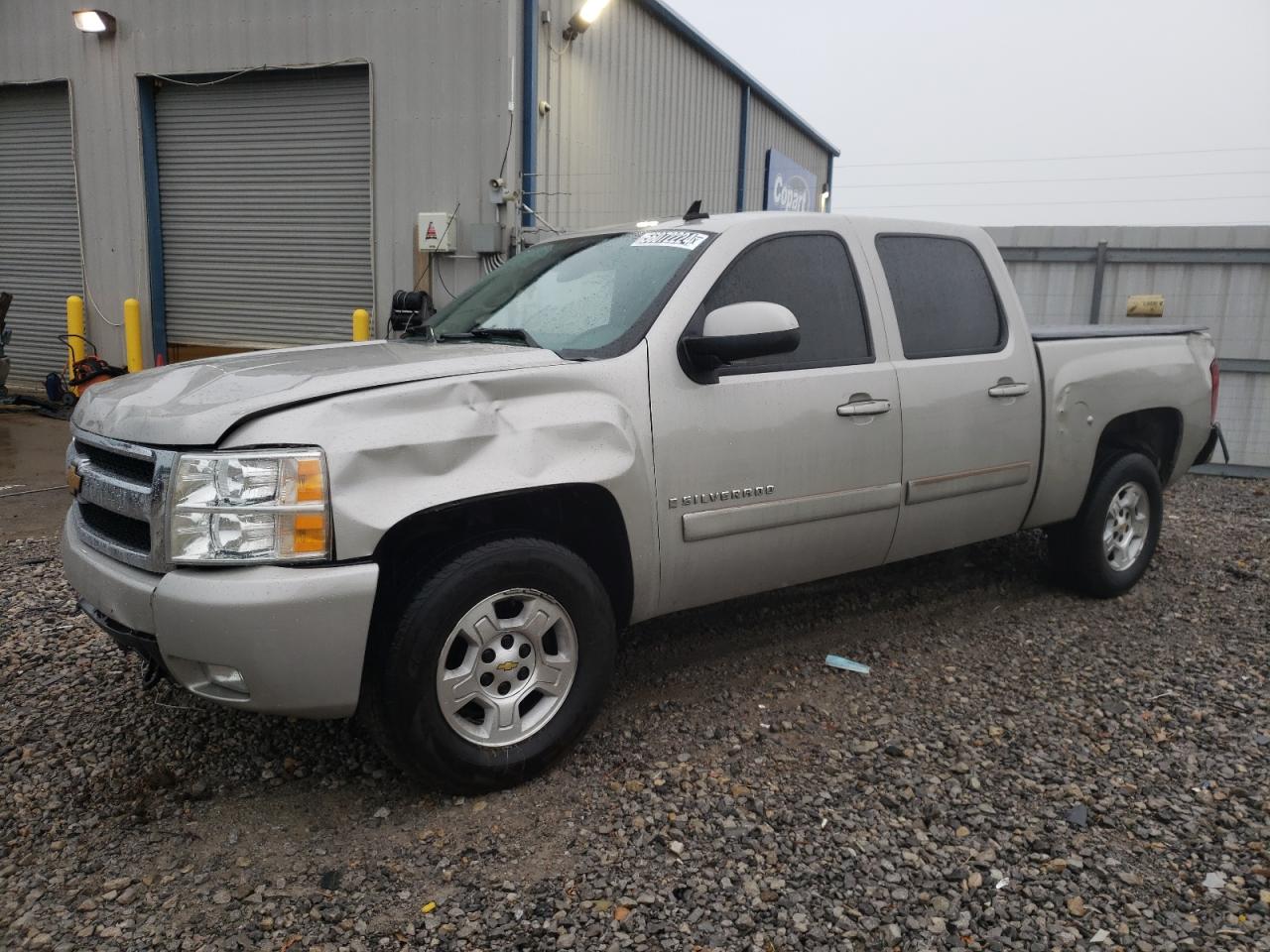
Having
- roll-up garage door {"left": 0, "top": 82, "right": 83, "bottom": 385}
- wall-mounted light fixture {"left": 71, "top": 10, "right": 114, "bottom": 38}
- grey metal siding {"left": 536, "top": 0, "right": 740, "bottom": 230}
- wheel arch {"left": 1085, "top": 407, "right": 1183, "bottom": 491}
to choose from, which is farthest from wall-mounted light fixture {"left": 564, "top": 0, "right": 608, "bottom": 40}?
wheel arch {"left": 1085, "top": 407, "right": 1183, "bottom": 491}

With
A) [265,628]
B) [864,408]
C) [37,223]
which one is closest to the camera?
[265,628]

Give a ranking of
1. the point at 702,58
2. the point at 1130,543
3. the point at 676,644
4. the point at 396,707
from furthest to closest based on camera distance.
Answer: the point at 702,58 < the point at 1130,543 < the point at 676,644 < the point at 396,707

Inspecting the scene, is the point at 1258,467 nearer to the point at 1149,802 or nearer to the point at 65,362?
the point at 1149,802

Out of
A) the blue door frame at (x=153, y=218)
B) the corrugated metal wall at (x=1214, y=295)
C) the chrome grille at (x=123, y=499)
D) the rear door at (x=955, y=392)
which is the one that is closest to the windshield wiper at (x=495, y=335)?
the chrome grille at (x=123, y=499)

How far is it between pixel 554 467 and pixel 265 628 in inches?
37.2

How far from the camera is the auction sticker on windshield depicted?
12.2 feet

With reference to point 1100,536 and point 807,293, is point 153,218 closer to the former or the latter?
point 807,293

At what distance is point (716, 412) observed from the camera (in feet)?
11.4

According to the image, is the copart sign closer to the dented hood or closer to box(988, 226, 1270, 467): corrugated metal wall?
box(988, 226, 1270, 467): corrugated metal wall

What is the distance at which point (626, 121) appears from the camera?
38.3ft

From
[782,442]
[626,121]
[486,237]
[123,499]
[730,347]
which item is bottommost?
[123,499]

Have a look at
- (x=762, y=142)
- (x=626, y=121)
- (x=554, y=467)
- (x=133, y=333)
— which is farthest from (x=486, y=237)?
(x=762, y=142)

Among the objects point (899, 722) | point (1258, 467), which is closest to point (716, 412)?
point (899, 722)

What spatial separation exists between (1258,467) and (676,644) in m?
6.90
